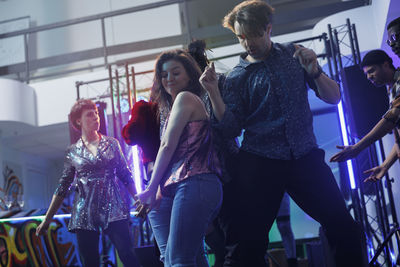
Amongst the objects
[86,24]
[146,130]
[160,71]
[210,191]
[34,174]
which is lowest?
[34,174]

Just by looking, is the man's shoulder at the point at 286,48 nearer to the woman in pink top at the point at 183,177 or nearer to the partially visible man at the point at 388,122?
the woman in pink top at the point at 183,177

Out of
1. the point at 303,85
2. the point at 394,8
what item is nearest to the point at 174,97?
the point at 303,85

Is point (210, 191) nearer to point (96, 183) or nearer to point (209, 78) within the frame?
point (209, 78)

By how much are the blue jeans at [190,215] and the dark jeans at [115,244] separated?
3.79 ft

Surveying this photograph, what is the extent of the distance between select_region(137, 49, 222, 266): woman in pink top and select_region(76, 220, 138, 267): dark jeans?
1.04m

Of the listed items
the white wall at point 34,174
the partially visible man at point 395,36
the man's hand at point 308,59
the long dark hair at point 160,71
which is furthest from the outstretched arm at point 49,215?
the white wall at point 34,174

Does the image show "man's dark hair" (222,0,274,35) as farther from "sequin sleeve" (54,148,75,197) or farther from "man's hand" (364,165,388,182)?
"sequin sleeve" (54,148,75,197)

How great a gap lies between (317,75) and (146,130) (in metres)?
0.79

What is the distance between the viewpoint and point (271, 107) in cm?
179

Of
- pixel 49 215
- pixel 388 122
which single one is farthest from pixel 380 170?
pixel 49 215

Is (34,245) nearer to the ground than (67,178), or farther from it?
nearer to the ground

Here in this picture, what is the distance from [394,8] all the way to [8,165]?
910cm

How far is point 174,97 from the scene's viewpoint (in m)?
1.84

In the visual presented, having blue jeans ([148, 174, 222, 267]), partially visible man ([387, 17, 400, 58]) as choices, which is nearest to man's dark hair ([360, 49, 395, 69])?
partially visible man ([387, 17, 400, 58])
